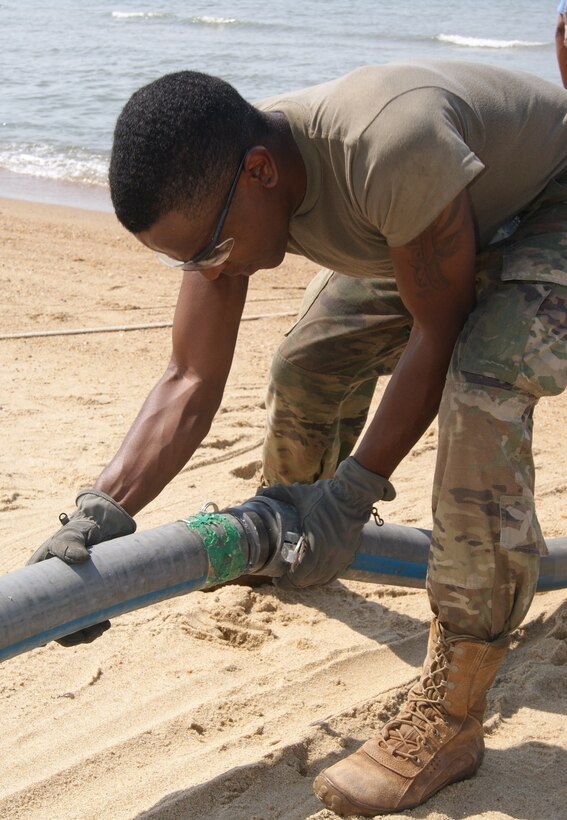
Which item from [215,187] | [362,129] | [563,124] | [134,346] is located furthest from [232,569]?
[134,346]

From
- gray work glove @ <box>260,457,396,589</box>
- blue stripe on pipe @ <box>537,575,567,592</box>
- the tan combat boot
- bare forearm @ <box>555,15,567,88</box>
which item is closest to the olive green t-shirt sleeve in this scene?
gray work glove @ <box>260,457,396,589</box>

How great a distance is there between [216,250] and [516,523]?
3.12 ft

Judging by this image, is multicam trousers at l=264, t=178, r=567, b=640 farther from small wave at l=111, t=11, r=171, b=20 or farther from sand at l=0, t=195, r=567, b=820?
small wave at l=111, t=11, r=171, b=20

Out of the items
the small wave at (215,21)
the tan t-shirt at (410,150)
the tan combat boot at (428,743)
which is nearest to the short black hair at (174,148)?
the tan t-shirt at (410,150)

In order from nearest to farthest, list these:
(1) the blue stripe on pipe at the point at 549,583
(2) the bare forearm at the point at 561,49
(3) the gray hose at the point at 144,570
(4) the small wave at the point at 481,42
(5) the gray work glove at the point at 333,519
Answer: (3) the gray hose at the point at 144,570 → (5) the gray work glove at the point at 333,519 → (1) the blue stripe on pipe at the point at 549,583 → (2) the bare forearm at the point at 561,49 → (4) the small wave at the point at 481,42

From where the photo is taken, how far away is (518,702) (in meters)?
3.06

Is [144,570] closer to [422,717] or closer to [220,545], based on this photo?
[220,545]

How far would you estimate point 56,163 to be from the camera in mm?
11539

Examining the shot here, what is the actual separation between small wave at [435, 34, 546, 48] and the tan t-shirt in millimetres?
18896

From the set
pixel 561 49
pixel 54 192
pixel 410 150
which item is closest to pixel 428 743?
pixel 410 150

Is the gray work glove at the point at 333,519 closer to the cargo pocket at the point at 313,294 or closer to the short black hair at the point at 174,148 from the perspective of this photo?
the short black hair at the point at 174,148

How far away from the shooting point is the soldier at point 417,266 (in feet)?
7.83

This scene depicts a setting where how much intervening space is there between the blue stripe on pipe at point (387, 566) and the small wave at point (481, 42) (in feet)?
62.4

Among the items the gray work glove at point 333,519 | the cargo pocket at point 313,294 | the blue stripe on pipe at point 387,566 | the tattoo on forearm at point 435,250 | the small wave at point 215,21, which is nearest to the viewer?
the tattoo on forearm at point 435,250
